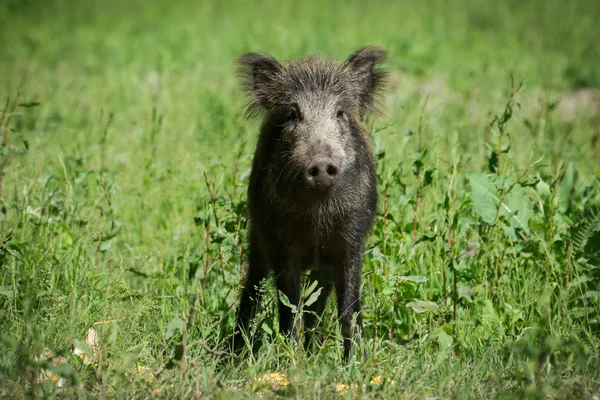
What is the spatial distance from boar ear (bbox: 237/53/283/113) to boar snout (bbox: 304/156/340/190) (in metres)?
0.92

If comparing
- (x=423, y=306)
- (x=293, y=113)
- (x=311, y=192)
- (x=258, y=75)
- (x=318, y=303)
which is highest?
(x=258, y=75)

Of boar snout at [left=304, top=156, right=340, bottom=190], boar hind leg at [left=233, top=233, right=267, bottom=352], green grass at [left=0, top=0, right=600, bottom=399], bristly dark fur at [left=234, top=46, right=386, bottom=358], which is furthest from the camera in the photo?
boar hind leg at [left=233, top=233, right=267, bottom=352]

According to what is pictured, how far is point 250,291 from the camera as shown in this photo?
468 centimetres

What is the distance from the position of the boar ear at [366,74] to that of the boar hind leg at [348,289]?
1.03m

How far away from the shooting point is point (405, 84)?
9.80 meters

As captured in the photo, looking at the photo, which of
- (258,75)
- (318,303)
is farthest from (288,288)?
(258,75)

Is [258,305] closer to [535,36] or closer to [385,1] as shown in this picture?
[535,36]

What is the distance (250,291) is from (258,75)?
1348mm

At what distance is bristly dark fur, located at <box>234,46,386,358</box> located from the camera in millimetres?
4156

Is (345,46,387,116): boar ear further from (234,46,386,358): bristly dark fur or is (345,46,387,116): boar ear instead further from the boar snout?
the boar snout

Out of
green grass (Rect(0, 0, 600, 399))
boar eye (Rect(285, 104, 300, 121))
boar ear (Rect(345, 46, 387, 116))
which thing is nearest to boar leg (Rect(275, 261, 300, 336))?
green grass (Rect(0, 0, 600, 399))

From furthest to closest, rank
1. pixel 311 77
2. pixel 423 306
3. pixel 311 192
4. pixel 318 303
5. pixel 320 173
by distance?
pixel 318 303 < pixel 311 77 < pixel 423 306 < pixel 311 192 < pixel 320 173

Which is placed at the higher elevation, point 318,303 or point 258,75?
point 258,75

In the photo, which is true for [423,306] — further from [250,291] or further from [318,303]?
[250,291]
